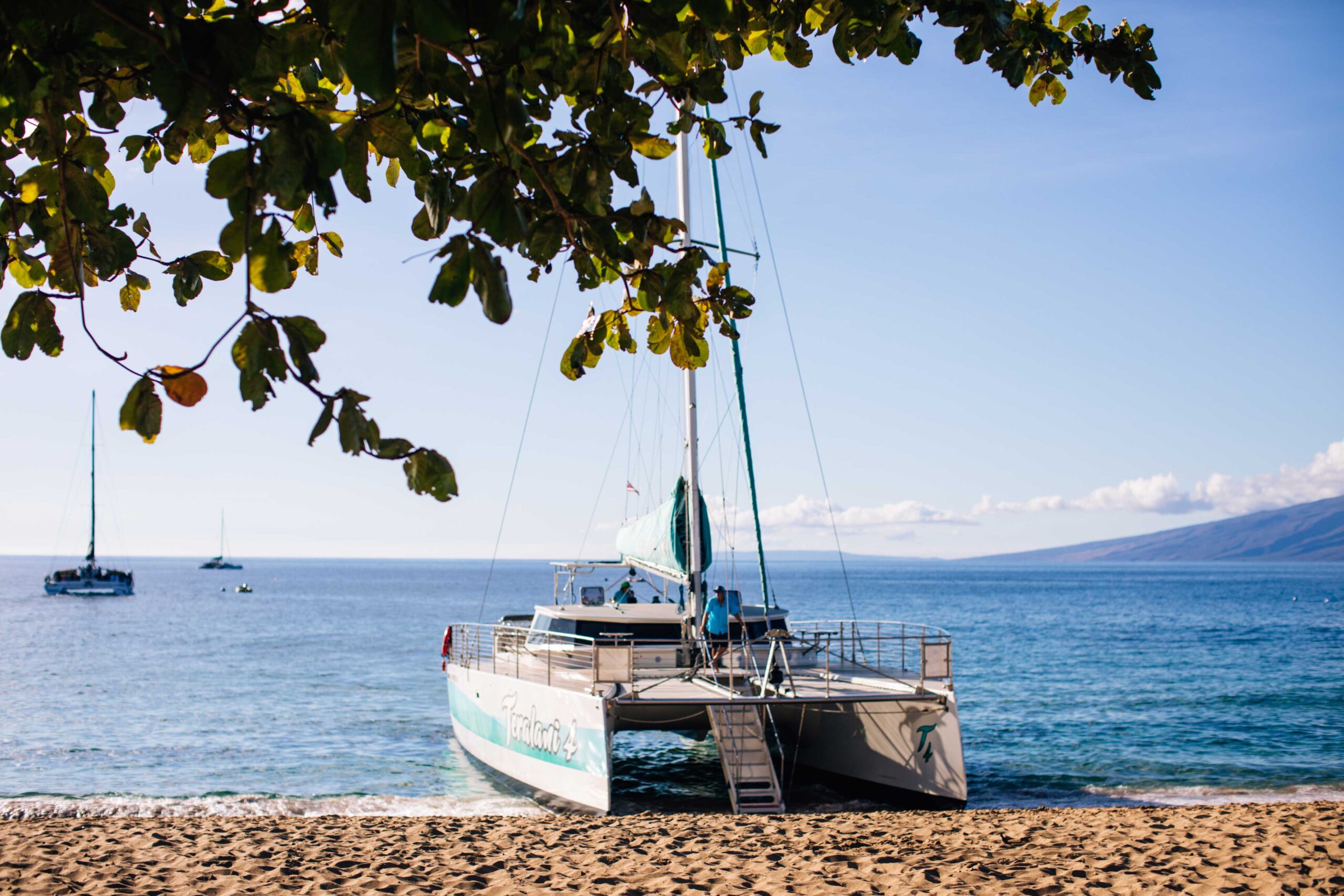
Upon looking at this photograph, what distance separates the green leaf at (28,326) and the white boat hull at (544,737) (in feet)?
29.6

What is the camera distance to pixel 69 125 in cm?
361

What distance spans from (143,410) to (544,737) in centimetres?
1126

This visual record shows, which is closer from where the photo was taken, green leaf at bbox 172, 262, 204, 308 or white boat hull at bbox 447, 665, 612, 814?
green leaf at bbox 172, 262, 204, 308

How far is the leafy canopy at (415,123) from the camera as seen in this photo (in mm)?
2354

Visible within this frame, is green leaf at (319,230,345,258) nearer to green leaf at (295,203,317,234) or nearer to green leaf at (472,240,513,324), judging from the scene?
green leaf at (295,203,317,234)

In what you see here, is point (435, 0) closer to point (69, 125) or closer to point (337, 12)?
point (337, 12)

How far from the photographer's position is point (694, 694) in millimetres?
12430

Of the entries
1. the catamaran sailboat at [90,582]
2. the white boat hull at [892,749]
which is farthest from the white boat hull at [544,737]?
the catamaran sailboat at [90,582]

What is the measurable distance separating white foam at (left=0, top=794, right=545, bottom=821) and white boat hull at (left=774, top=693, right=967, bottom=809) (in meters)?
4.13

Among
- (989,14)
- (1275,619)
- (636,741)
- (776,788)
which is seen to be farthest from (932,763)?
(1275,619)

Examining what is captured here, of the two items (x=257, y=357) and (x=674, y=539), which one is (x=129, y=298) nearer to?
(x=257, y=357)

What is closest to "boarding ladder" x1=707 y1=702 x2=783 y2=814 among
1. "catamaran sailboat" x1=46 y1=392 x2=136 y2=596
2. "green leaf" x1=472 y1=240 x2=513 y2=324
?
"green leaf" x1=472 y1=240 x2=513 y2=324

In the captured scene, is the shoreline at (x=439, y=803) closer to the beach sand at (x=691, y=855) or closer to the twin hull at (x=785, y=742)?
the twin hull at (x=785, y=742)

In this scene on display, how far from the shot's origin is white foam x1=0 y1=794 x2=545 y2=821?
13938 millimetres
